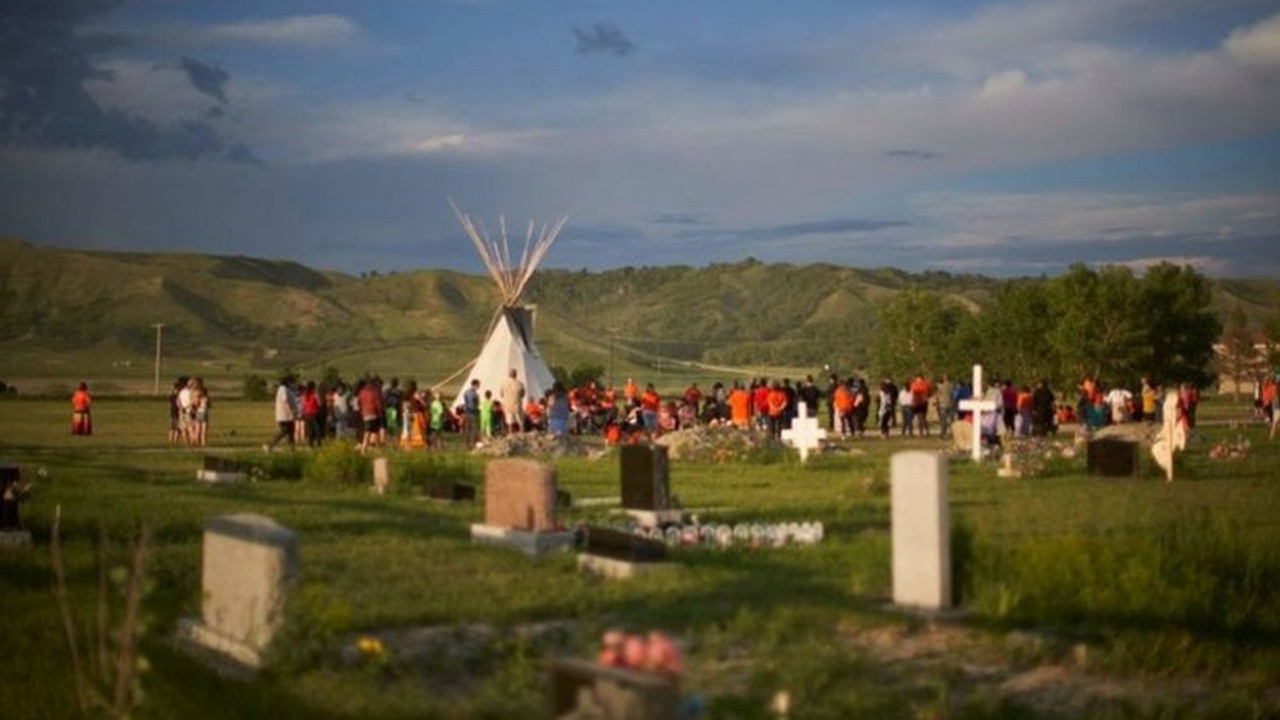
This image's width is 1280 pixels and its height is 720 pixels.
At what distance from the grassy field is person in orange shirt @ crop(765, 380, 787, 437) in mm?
17758

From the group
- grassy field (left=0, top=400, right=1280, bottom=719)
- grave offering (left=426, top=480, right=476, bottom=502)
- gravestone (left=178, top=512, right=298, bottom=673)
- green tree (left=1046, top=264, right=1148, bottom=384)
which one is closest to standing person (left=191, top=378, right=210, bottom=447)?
grave offering (left=426, top=480, right=476, bottom=502)

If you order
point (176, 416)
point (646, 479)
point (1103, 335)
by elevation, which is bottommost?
point (646, 479)

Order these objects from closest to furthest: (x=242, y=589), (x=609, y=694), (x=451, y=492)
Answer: (x=609, y=694)
(x=242, y=589)
(x=451, y=492)

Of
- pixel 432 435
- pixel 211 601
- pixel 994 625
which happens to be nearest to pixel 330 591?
pixel 211 601

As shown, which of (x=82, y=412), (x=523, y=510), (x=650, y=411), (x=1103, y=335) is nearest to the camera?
(x=523, y=510)

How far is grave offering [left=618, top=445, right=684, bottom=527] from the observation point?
17531 mm

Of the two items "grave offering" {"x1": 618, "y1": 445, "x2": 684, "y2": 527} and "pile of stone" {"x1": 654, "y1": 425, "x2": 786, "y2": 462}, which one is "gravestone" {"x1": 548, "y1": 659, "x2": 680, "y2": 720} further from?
"pile of stone" {"x1": 654, "y1": 425, "x2": 786, "y2": 462}

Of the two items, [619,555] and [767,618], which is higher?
[619,555]

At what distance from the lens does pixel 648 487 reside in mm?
17688

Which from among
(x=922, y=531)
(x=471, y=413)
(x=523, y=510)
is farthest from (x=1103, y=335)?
(x=922, y=531)

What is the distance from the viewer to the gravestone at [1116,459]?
2383 cm

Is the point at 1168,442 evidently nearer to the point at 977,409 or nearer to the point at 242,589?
the point at 977,409

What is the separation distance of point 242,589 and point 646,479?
25.0 feet

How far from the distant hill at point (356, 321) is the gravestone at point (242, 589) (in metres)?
113
